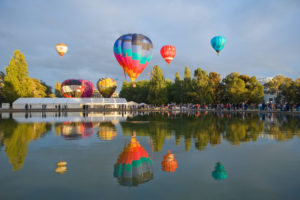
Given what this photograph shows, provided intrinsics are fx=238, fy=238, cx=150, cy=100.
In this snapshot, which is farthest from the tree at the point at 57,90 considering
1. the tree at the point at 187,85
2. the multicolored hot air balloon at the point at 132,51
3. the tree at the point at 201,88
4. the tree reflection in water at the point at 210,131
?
the tree reflection in water at the point at 210,131

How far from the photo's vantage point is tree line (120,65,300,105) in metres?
47.3

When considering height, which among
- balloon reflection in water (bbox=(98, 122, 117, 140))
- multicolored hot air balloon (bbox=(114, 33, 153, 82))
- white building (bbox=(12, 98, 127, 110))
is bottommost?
balloon reflection in water (bbox=(98, 122, 117, 140))

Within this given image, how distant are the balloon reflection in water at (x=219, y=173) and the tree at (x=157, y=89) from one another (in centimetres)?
5869

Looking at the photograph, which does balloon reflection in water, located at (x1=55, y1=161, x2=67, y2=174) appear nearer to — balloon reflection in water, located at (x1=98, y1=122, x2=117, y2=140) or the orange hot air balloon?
the orange hot air balloon

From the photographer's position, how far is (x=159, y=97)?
216ft

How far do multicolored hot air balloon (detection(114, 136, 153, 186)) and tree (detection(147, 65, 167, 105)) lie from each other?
5673 centimetres

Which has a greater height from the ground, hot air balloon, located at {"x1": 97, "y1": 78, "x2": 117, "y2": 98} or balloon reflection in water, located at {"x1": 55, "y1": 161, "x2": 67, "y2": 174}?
hot air balloon, located at {"x1": 97, "y1": 78, "x2": 117, "y2": 98}

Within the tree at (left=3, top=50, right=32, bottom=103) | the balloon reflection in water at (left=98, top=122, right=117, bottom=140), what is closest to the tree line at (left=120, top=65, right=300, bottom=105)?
the tree at (left=3, top=50, right=32, bottom=103)

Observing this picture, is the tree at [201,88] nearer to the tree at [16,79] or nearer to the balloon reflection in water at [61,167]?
the tree at [16,79]

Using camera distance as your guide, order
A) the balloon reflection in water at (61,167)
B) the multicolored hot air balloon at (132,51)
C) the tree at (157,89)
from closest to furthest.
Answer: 1. the balloon reflection in water at (61,167)
2. the multicolored hot air balloon at (132,51)
3. the tree at (157,89)

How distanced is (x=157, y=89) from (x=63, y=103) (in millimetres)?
24619

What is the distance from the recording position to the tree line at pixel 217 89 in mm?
47312

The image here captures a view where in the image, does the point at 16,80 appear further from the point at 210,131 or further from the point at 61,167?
the point at 61,167

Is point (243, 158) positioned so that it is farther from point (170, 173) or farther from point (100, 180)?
point (100, 180)
